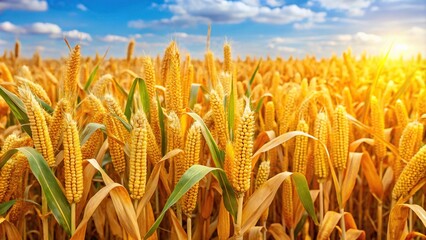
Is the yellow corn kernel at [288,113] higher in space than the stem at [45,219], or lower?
higher

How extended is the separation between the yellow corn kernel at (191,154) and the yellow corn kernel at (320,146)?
79cm

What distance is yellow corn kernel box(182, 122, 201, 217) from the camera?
2281 millimetres

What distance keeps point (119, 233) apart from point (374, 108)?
6.39ft

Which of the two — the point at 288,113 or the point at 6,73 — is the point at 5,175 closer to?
the point at 288,113

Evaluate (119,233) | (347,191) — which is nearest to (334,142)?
(347,191)

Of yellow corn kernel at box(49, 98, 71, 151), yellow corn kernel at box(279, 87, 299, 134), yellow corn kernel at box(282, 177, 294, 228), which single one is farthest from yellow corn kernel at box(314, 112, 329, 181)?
yellow corn kernel at box(49, 98, 71, 151)

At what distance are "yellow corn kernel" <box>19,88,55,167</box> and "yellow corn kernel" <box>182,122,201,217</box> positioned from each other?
2.19ft

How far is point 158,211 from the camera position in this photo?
9.78ft

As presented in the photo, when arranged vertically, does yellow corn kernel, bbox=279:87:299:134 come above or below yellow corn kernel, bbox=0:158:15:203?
above

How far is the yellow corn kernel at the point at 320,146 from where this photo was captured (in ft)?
9.12

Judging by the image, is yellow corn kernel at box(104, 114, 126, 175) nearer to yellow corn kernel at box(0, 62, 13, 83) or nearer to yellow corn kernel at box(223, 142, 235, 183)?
yellow corn kernel at box(223, 142, 235, 183)

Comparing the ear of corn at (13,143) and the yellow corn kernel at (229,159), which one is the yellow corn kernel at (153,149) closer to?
the yellow corn kernel at (229,159)

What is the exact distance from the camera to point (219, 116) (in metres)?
2.45

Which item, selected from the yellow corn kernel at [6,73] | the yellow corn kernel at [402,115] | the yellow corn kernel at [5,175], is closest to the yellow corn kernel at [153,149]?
the yellow corn kernel at [5,175]
